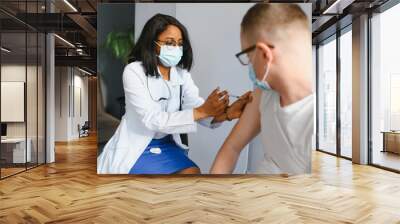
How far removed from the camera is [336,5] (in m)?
7.09

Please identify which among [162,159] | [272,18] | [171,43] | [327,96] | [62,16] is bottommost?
[162,159]

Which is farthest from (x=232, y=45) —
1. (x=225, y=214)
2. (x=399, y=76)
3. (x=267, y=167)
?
(x=399, y=76)

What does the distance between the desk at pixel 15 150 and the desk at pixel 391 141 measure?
699cm

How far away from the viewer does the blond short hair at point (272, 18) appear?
5781 mm

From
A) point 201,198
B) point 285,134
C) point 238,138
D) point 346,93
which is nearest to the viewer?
point 201,198

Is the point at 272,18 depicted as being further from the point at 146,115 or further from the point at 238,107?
the point at 146,115

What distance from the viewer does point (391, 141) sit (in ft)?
25.5

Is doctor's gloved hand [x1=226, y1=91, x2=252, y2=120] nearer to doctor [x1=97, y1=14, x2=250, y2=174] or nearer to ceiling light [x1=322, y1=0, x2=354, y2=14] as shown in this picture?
doctor [x1=97, y1=14, x2=250, y2=174]

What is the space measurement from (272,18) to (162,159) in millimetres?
2646

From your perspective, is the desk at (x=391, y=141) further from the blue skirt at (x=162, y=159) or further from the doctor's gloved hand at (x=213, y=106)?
the blue skirt at (x=162, y=159)

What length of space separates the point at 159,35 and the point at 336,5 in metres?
3.24

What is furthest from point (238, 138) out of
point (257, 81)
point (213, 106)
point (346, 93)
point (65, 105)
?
point (65, 105)

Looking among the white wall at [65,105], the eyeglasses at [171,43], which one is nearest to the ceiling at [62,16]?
the eyeglasses at [171,43]

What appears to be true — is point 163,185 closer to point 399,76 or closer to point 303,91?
point 303,91
